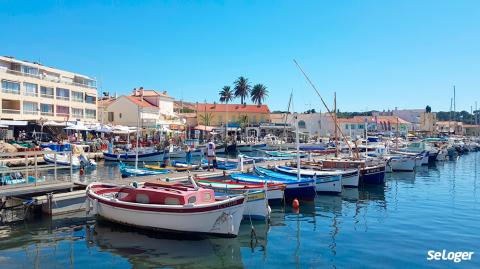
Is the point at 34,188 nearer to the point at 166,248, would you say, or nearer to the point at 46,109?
the point at 166,248

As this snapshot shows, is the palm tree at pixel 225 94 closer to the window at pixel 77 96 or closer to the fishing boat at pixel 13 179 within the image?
the window at pixel 77 96

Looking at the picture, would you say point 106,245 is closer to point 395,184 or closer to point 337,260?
point 337,260

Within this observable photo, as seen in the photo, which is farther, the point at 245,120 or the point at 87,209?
→ the point at 245,120

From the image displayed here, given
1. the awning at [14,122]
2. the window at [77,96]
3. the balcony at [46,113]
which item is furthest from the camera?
the window at [77,96]

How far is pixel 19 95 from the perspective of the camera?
195 ft

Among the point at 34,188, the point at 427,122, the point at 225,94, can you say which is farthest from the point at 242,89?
the point at 34,188

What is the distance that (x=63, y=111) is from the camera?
224 ft

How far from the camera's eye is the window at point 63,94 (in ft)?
222

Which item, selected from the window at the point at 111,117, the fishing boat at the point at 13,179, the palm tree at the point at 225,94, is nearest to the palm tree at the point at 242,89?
the palm tree at the point at 225,94

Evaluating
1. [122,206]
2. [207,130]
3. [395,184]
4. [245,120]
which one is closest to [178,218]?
[122,206]

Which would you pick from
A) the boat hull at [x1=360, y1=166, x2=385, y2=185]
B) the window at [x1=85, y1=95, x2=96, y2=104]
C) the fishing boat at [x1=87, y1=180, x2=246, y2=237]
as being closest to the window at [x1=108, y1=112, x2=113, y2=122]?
the window at [x1=85, y1=95, x2=96, y2=104]

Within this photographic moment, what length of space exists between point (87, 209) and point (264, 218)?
8459mm

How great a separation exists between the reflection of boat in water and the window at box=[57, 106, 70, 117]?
5559cm

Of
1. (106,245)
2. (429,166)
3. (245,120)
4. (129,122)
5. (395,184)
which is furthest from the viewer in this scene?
(245,120)
